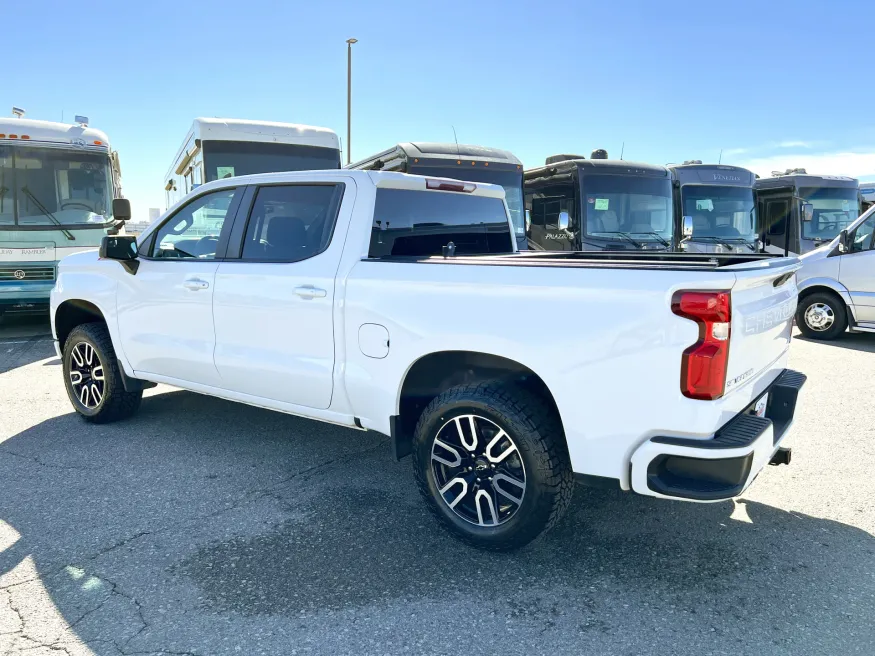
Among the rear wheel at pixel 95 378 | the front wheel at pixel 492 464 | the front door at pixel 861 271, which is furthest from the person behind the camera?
the front door at pixel 861 271

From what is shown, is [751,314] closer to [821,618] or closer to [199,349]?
[821,618]

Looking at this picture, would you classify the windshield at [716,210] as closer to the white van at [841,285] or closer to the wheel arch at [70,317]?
the white van at [841,285]

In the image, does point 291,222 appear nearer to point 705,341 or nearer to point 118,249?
point 118,249

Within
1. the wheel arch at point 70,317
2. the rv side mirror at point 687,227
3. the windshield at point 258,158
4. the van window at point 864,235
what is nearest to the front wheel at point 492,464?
the wheel arch at point 70,317

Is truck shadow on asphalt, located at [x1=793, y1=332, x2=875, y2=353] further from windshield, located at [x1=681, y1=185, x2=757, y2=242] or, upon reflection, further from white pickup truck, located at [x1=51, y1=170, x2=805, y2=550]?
white pickup truck, located at [x1=51, y1=170, x2=805, y2=550]

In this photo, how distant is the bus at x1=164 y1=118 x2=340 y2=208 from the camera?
1010cm

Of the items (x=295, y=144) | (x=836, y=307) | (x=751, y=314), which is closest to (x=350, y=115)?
(x=295, y=144)

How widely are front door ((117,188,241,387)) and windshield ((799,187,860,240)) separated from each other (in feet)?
45.8

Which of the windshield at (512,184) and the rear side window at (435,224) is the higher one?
the windshield at (512,184)

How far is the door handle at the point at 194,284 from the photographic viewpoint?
452 cm

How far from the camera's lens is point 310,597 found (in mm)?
3000

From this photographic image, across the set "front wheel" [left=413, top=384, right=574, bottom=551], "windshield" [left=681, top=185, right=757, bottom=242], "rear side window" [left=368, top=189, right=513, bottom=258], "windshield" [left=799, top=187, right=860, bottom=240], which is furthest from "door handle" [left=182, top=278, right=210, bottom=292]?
"windshield" [left=799, top=187, right=860, bottom=240]

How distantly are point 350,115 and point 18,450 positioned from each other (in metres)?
20.5

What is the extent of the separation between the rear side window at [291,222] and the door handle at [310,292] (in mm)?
221
